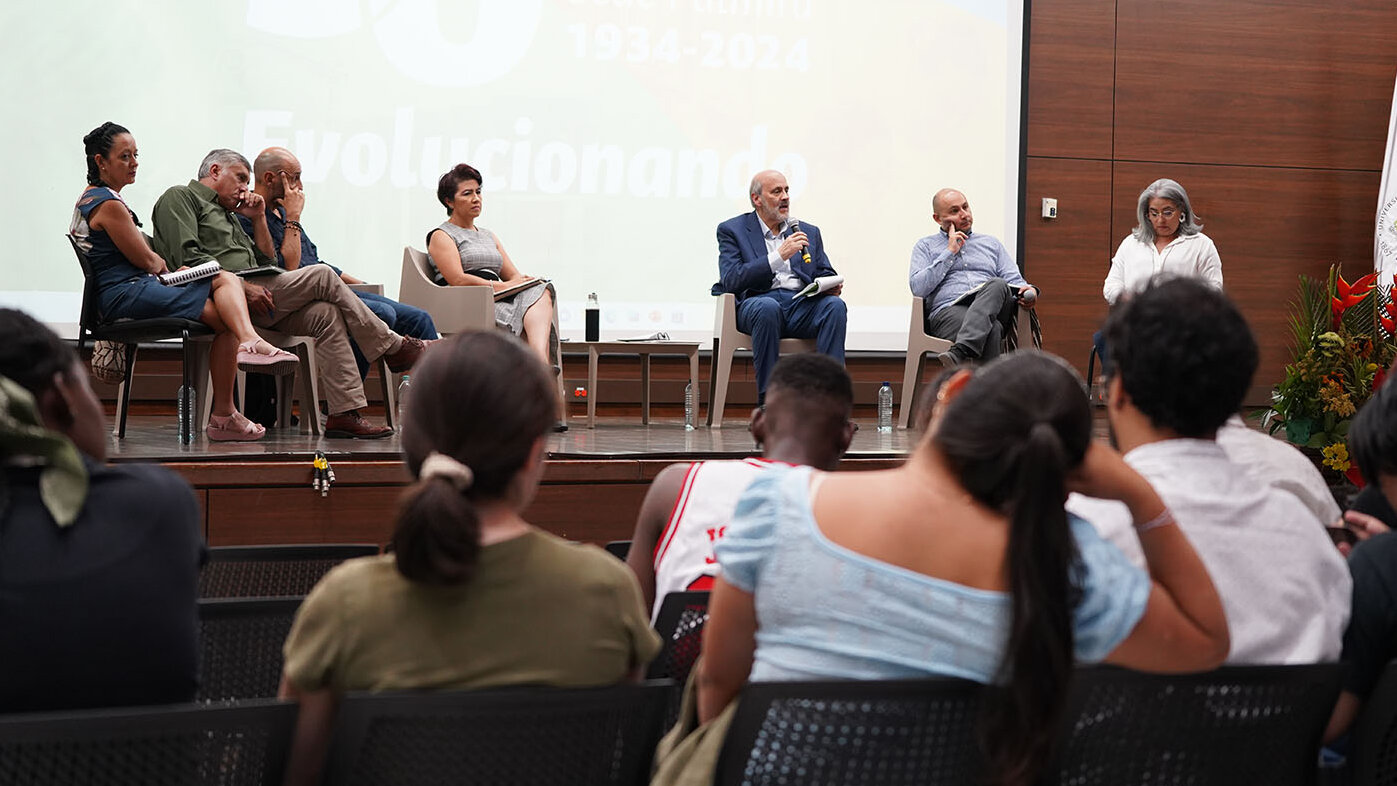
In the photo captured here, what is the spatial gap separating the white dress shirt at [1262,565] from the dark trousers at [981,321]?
4.15 m

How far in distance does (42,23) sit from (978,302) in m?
4.33

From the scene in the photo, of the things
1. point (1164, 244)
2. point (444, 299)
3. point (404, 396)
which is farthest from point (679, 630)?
point (1164, 244)

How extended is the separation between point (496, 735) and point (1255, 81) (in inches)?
294

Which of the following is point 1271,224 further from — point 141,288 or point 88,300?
point 88,300

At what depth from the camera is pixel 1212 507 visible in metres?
1.29

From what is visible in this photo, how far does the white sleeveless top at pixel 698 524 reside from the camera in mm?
1674

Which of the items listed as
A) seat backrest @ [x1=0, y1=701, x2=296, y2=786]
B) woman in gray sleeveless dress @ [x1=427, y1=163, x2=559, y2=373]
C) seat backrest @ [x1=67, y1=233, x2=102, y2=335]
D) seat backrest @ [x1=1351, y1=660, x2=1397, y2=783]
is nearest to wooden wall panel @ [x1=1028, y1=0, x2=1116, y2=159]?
woman in gray sleeveless dress @ [x1=427, y1=163, x2=559, y2=373]

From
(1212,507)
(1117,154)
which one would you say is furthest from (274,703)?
(1117,154)

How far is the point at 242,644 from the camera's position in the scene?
4.66ft

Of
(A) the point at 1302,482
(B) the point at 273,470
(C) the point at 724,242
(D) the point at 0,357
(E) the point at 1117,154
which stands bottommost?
(B) the point at 273,470

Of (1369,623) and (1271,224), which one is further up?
(1271,224)

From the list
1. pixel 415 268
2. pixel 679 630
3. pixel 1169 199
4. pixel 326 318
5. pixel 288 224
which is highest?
pixel 1169 199

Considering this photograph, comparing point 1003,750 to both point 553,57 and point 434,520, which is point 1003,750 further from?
point 553,57

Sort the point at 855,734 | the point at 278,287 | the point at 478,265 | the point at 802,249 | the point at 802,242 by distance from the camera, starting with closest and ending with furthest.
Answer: the point at 855,734, the point at 278,287, the point at 478,265, the point at 802,242, the point at 802,249
